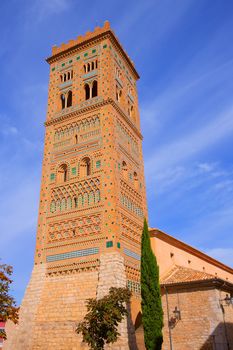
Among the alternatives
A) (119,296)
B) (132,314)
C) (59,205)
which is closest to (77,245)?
(59,205)

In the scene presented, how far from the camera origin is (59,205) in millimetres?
20891

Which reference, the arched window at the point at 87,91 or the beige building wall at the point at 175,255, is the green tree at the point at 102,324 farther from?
the arched window at the point at 87,91

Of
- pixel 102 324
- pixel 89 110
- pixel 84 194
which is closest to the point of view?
pixel 102 324

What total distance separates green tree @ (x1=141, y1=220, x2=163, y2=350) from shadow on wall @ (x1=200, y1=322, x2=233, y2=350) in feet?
9.19

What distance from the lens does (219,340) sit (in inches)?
646

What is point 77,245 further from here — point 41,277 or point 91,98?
point 91,98

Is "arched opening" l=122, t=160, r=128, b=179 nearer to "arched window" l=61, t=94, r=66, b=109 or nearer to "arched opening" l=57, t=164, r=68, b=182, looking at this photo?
"arched opening" l=57, t=164, r=68, b=182

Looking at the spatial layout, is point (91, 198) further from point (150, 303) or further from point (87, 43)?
point (87, 43)

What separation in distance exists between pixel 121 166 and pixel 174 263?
749 centimetres

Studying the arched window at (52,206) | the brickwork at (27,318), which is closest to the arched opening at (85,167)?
the arched window at (52,206)

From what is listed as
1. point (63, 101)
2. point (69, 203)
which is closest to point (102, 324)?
point (69, 203)

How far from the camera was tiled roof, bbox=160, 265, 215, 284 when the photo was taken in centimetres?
1823

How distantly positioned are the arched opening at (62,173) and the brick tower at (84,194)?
0.21 feet

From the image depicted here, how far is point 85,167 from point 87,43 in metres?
9.92
